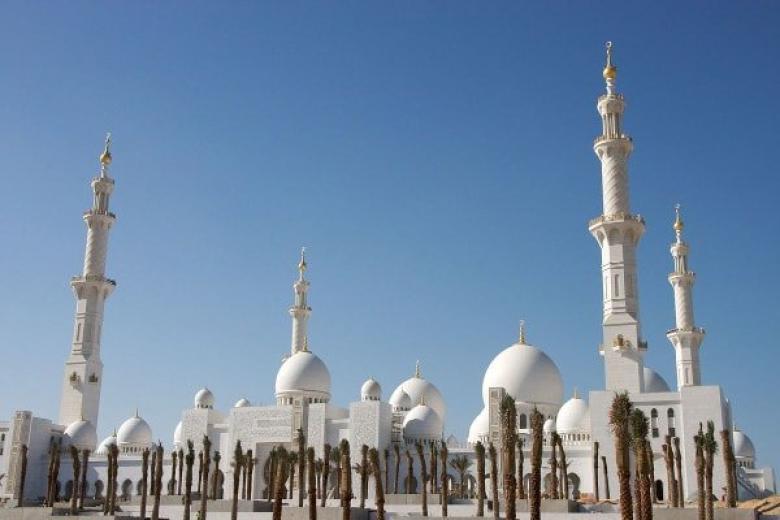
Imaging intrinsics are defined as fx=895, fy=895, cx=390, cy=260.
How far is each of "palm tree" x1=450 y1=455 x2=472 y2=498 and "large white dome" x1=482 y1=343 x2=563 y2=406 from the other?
15.8ft

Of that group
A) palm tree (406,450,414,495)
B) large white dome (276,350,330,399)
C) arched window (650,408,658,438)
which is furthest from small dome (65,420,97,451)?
arched window (650,408,658,438)

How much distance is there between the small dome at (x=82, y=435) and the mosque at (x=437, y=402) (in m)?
0.08

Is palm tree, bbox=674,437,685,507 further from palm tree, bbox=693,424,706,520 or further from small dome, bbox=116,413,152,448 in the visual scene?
small dome, bbox=116,413,152,448

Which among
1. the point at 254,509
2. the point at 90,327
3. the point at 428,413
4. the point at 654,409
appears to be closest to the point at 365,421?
the point at 428,413

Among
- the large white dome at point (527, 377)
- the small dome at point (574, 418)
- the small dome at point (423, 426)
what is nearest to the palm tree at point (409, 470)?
the small dome at point (423, 426)

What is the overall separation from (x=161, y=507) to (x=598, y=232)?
26.0 metres

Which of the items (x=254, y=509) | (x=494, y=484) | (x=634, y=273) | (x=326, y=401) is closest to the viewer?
(x=494, y=484)

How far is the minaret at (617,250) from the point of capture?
43.2m

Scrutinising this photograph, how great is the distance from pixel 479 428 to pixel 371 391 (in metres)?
8.23

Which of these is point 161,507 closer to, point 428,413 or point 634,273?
point 428,413

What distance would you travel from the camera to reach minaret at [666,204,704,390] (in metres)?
51.6

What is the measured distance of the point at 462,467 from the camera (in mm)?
44844

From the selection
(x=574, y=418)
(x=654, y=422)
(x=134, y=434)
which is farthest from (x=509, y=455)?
(x=134, y=434)

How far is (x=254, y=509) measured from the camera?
133 ft
